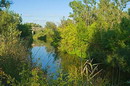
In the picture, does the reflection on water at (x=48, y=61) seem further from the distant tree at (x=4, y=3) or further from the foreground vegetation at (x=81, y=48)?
the distant tree at (x=4, y=3)

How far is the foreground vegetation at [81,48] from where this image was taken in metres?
3.87

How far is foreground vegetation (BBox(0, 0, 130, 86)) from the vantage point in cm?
387

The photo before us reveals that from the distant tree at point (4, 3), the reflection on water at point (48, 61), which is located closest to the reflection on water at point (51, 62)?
the reflection on water at point (48, 61)

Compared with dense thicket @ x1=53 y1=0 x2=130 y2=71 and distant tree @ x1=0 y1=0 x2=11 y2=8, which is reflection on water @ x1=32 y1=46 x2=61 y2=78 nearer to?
dense thicket @ x1=53 y1=0 x2=130 y2=71

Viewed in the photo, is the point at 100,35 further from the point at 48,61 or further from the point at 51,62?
the point at 48,61

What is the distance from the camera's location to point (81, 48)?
3.38 meters

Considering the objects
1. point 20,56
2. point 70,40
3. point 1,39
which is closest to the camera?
point 20,56

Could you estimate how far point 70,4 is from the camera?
47.6 metres

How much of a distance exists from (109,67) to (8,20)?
640 inches

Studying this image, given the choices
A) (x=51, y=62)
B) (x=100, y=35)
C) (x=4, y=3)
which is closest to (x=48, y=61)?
(x=51, y=62)

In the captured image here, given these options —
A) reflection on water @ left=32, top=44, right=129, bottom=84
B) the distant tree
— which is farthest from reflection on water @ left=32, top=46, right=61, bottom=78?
the distant tree

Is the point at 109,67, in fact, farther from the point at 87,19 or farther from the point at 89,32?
the point at 87,19

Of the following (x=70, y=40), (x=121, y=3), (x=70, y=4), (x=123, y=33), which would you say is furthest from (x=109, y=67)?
(x=70, y=4)

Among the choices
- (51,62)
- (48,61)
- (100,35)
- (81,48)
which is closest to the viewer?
(81,48)
